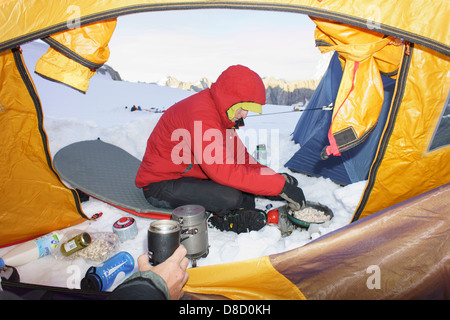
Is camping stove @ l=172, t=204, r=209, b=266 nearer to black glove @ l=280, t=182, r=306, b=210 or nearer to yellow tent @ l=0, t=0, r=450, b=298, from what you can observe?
yellow tent @ l=0, t=0, r=450, b=298

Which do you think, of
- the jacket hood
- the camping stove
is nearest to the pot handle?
the camping stove

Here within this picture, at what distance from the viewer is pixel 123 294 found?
0.93 m

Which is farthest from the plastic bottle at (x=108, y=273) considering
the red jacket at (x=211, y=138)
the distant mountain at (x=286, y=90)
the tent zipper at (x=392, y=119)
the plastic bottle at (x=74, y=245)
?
the distant mountain at (x=286, y=90)

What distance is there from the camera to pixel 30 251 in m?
2.03

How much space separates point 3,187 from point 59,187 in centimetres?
38

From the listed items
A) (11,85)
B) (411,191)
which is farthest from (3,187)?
(411,191)

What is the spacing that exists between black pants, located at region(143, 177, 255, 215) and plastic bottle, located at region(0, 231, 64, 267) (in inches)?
33.9

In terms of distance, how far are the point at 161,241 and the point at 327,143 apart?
8.65ft

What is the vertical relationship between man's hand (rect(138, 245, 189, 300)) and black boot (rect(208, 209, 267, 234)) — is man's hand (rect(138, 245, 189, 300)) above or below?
above

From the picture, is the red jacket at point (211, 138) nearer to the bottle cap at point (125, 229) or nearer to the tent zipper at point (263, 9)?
the bottle cap at point (125, 229)

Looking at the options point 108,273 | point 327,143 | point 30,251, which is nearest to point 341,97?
point 327,143

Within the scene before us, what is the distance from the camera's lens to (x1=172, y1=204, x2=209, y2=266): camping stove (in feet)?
6.01

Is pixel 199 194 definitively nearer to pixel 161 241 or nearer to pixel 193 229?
pixel 193 229
